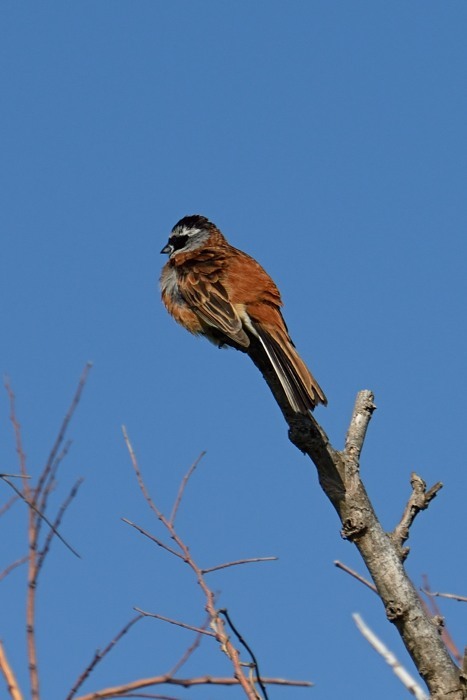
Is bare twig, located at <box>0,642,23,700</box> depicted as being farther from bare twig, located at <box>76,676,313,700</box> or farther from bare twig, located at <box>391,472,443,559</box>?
bare twig, located at <box>391,472,443,559</box>

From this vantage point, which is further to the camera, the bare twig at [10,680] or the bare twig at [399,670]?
the bare twig at [399,670]

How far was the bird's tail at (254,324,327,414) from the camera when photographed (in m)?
4.90

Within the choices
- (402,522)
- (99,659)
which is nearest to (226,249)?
(402,522)

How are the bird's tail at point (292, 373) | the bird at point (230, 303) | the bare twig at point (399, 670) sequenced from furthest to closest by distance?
the bird at point (230, 303), the bird's tail at point (292, 373), the bare twig at point (399, 670)

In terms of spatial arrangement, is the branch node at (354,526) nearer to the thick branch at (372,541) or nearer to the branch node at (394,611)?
the thick branch at (372,541)

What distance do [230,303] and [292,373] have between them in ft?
4.74

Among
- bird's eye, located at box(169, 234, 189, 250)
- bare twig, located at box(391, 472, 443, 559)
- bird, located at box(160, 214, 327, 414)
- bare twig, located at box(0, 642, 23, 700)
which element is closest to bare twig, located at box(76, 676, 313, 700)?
bare twig, located at box(0, 642, 23, 700)

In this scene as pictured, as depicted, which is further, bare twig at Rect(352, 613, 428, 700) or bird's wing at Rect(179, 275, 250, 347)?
bird's wing at Rect(179, 275, 250, 347)

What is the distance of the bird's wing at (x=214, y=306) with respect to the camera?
6.27 m

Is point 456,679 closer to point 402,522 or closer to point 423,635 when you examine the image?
point 423,635

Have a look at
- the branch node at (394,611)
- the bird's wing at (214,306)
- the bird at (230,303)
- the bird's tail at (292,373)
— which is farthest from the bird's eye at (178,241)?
the branch node at (394,611)

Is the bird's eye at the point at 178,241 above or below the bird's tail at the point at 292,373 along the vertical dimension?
above

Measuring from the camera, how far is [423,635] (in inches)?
135

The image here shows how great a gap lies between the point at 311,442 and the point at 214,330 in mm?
2573
